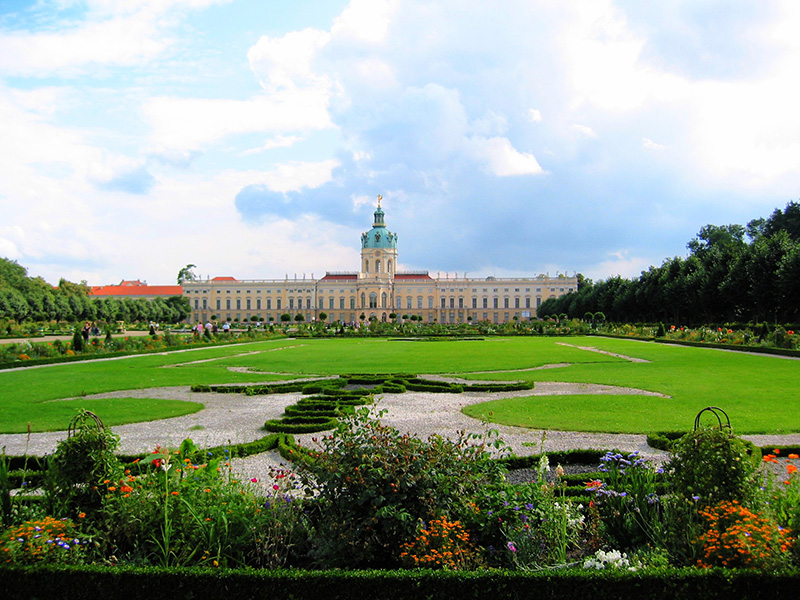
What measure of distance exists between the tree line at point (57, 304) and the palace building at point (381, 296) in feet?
66.3

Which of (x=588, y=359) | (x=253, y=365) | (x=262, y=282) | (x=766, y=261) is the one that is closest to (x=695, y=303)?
(x=766, y=261)

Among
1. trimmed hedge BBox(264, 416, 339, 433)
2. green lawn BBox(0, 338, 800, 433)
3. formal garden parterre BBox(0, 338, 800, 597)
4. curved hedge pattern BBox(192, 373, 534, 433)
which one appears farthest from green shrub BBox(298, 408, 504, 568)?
curved hedge pattern BBox(192, 373, 534, 433)

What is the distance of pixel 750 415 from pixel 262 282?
289 ft

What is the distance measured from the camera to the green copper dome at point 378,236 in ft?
294

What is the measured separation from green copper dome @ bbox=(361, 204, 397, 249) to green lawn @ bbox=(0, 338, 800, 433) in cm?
7276

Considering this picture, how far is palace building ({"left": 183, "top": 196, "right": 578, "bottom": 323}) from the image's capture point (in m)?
89.1

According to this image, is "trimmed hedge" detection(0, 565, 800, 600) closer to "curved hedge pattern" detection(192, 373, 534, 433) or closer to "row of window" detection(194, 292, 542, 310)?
"curved hedge pattern" detection(192, 373, 534, 433)

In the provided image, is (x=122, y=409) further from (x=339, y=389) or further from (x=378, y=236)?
(x=378, y=236)

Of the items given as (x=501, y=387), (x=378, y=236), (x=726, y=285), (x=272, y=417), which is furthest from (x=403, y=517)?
(x=378, y=236)

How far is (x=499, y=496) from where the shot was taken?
3170mm

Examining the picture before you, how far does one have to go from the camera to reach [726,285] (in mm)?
29359

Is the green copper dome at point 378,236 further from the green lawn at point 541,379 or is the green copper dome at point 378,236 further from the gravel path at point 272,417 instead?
the gravel path at point 272,417

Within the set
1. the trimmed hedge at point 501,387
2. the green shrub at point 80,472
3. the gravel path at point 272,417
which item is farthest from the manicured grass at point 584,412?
the green shrub at point 80,472

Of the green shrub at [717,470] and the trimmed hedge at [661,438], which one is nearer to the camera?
the green shrub at [717,470]
